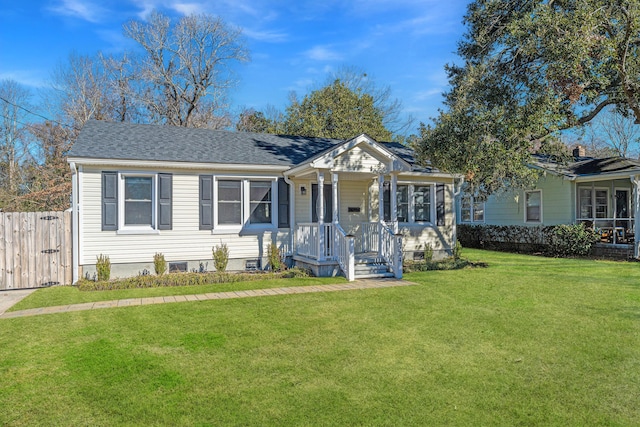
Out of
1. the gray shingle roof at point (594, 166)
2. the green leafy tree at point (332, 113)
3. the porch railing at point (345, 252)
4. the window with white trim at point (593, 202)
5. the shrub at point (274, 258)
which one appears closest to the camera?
the porch railing at point (345, 252)

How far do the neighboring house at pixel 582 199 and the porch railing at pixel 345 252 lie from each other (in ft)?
31.1

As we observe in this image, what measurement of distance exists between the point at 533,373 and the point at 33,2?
1979cm

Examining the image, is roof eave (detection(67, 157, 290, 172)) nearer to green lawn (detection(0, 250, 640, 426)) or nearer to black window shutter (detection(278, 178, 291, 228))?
black window shutter (detection(278, 178, 291, 228))

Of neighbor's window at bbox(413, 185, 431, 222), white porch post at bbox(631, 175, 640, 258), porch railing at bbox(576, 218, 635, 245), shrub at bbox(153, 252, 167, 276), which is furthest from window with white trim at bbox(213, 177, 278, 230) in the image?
white porch post at bbox(631, 175, 640, 258)

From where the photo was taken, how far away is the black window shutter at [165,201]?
1050cm

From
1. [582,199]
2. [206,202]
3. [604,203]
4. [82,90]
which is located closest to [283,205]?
[206,202]

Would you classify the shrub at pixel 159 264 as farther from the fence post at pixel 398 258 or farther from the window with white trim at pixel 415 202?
the window with white trim at pixel 415 202

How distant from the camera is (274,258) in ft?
37.0

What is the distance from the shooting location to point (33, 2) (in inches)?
610

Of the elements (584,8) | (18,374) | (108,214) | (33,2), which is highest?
(33,2)

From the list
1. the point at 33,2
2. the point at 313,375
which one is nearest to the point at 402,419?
the point at 313,375

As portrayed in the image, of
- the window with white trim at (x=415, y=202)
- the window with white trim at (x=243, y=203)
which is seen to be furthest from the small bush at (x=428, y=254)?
the window with white trim at (x=243, y=203)

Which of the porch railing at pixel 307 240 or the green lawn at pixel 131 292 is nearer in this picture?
the green lawn at pixel 131 292

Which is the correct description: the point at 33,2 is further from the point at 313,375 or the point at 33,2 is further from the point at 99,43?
the point at 313,375
